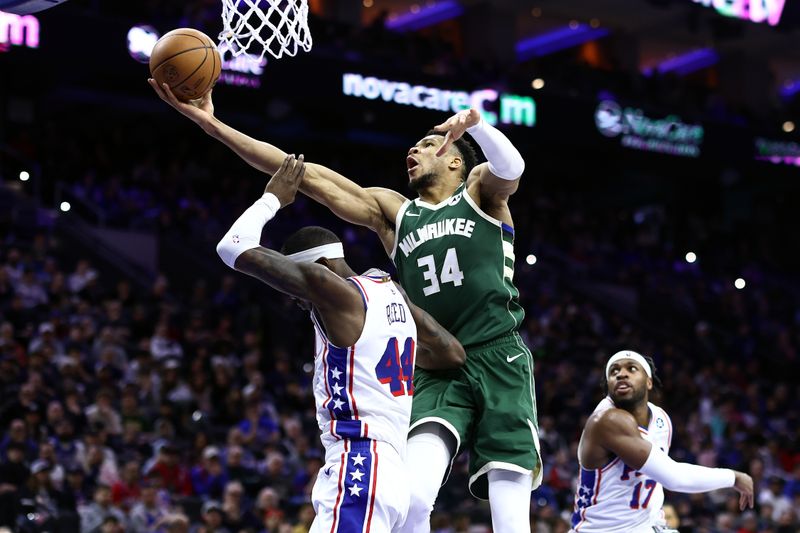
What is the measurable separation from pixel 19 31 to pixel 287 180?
1262 centimetres

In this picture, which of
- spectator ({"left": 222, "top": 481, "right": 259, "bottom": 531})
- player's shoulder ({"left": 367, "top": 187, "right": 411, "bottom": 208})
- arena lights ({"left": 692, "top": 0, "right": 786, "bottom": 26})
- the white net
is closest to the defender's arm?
player's shoulder ({"left": 367, "top": 187, "right": 411, "bottom": 208})

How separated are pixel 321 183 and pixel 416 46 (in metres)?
18.4

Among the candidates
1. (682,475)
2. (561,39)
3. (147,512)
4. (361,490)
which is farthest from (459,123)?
(561,39)

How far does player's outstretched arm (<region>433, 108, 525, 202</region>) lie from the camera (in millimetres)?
5734

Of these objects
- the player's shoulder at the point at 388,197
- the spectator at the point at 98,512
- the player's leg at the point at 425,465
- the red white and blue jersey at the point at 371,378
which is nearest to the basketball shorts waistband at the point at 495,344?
the player's leg at the point at 425,465

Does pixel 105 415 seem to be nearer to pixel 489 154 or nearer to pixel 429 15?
pixel 489 154

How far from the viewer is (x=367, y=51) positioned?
73.2 feet

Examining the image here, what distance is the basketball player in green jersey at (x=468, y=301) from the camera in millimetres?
5918

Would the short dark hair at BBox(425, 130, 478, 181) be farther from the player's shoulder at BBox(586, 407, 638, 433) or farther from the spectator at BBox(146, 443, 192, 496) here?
the spectator at BBox(146, 443, 192, 496)

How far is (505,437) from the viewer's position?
6.00 m

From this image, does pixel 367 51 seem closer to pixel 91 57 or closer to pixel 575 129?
pixel 575 129

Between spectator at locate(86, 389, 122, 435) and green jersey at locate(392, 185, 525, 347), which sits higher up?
spectator at locate(86, 389, 122, 435)

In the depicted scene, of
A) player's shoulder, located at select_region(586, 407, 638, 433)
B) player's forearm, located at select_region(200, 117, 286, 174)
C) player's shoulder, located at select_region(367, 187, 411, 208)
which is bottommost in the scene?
player's shoulder, located at select_region(586, 407, 638, 433)

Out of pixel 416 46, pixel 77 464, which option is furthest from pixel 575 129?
pixel 77 464
